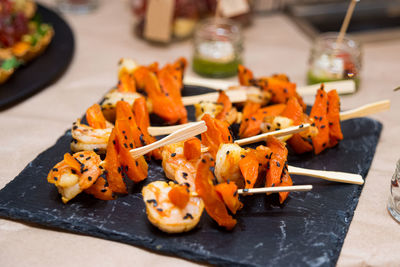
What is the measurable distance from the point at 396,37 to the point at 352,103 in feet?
3.74

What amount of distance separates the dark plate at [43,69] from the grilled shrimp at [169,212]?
56.1 inches

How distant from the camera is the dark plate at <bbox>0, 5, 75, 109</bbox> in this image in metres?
2.81

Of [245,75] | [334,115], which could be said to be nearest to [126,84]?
[245,75]

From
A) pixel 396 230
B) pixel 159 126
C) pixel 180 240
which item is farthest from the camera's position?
pixel 159 126

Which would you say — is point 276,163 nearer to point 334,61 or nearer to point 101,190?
point 101,190

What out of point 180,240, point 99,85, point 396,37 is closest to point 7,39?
point 99,85

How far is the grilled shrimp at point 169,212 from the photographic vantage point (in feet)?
5.67

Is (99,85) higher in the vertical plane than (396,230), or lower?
higher

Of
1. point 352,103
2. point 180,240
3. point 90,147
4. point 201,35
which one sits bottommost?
point 180,240

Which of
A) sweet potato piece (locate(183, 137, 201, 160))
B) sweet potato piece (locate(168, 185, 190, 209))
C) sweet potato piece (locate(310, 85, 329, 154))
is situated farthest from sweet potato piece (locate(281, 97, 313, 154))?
sweet potato piece (locate(168, 185, 190, 209))

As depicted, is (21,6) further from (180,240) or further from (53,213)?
(180,240)

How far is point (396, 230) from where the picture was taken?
6.31ft

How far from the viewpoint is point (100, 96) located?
305cm

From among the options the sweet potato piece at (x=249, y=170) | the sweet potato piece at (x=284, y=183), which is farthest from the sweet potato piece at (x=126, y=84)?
the sweet potato piece at (x=284, y=183)
